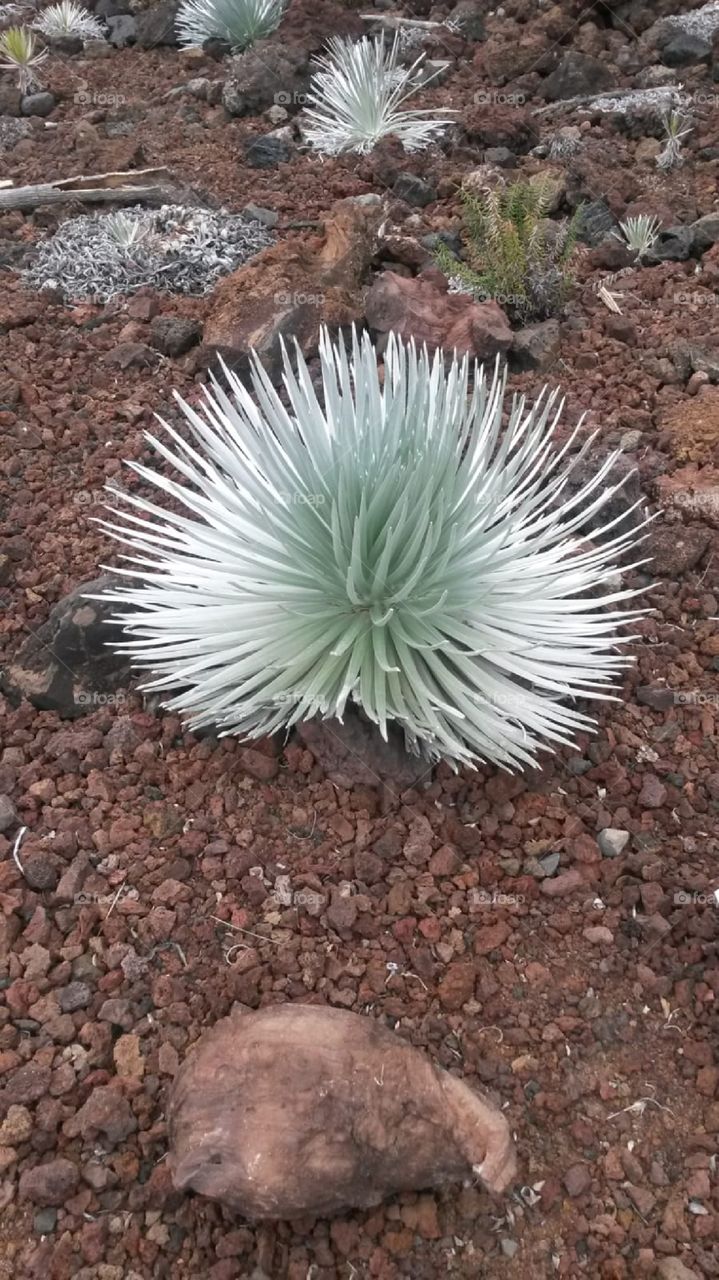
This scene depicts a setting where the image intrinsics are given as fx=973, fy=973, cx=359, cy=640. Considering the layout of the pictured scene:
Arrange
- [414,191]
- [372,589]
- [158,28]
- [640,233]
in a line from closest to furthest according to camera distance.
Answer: [372,589] < [640,233] < [414,191] < [158,28]

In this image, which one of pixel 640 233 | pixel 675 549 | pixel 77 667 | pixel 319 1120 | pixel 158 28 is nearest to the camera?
pixel 319 1120

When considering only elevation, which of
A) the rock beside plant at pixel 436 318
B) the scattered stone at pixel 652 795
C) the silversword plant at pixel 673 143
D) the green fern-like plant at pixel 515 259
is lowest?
the scattered stone at pixel 652 795

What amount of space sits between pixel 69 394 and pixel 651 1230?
2519mm

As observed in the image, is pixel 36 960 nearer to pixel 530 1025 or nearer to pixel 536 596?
pixel 530 1025

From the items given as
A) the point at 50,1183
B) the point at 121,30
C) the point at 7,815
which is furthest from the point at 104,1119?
the point at 121,30

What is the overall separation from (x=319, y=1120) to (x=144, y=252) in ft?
10.0

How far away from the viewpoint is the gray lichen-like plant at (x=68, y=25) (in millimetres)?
5742

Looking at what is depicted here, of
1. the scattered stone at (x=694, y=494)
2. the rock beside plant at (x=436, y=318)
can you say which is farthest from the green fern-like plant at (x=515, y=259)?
the scattered stone at (x=694, y=494)

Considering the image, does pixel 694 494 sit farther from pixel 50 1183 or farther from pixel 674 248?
pixel 50 1183

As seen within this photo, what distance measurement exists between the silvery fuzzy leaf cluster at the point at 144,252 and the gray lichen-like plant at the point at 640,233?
1.30 metres

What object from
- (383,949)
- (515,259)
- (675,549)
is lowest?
(383,949)

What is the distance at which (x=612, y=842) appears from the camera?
1.75 metres

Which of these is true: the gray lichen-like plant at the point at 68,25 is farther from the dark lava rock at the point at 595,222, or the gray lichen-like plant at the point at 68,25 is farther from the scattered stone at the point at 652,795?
the scattered stone at the point at 652,795

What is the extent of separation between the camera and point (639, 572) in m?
2.33
